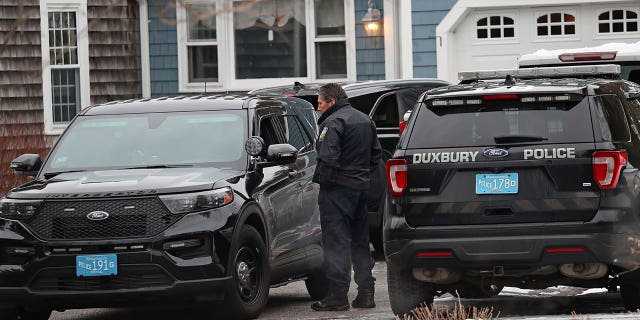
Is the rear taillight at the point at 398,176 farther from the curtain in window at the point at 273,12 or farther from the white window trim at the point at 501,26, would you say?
the curtain in window at the point at 273,12

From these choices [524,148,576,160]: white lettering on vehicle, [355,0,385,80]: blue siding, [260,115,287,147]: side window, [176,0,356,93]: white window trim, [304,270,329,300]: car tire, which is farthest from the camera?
[176,0,356,93]: white window trim

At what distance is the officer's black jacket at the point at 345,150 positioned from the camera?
1070 cm

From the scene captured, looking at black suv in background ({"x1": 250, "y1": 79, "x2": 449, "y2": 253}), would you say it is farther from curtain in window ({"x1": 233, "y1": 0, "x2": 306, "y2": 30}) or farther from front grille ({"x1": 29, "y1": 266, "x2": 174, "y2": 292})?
curtain in window ({"x1": 233, "y1": 0, "x2": 306, "y2": 30})

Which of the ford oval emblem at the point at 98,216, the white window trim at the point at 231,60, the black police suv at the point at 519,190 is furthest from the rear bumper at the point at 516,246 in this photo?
the white window trim at the point at 231,60

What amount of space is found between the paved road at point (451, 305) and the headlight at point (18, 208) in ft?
4.88

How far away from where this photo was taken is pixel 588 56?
15.9 m

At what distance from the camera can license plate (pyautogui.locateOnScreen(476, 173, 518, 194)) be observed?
8.97 metres

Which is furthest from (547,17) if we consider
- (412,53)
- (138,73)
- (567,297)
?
(567,297)

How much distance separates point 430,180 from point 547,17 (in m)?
13.3

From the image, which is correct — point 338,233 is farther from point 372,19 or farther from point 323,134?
point 372,19

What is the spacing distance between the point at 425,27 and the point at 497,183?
13.0 meters

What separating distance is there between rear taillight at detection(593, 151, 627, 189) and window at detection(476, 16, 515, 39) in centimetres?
1335

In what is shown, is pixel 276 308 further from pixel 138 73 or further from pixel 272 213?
pixel 138 73

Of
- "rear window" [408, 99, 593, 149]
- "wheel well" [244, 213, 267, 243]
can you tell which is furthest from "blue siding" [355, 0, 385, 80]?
"rear window" [408, 99, 593, 149]
